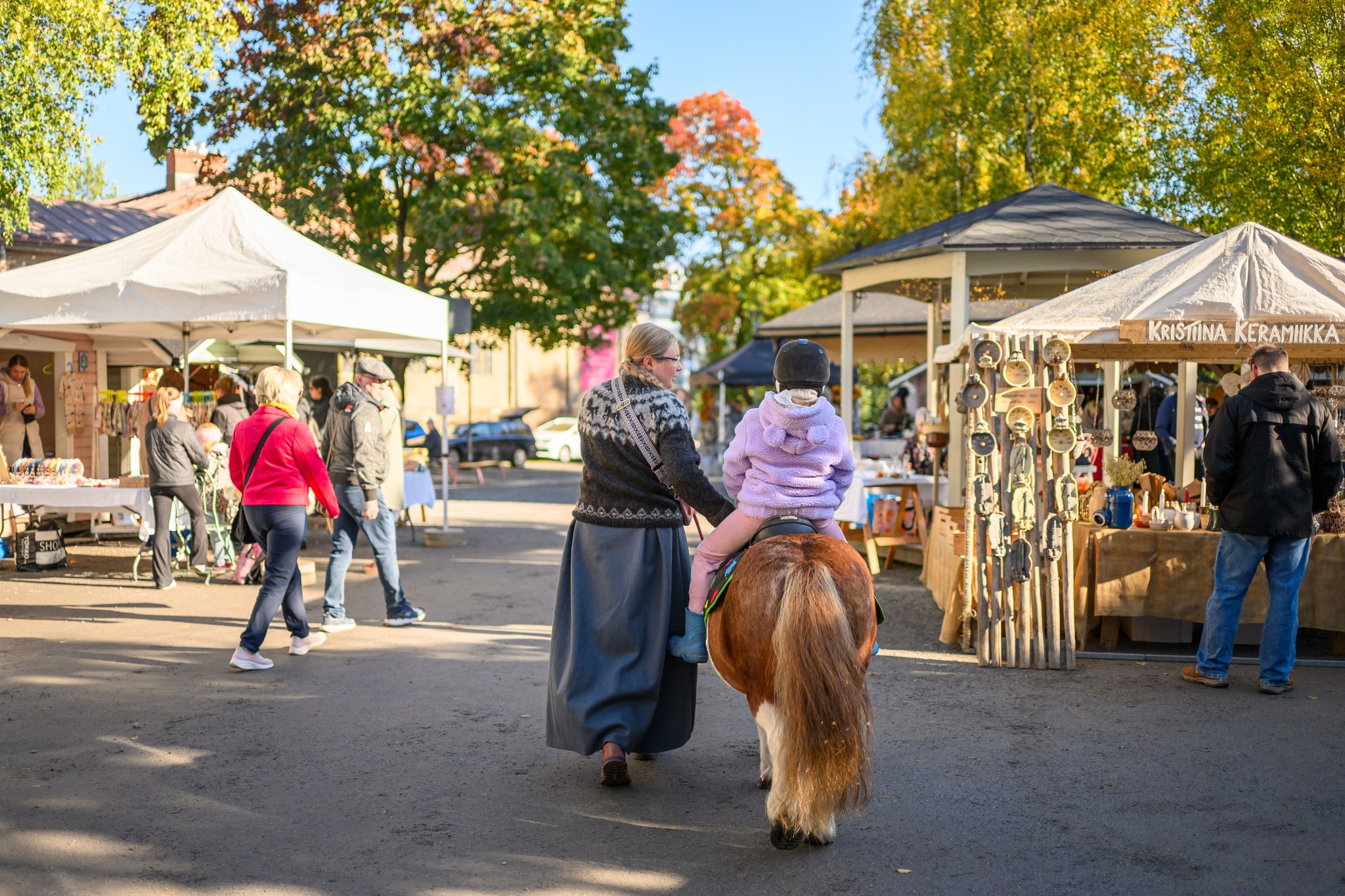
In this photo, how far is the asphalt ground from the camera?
3.95 metres

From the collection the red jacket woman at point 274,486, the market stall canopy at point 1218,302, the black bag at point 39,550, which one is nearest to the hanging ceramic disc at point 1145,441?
the market stall canopy at point 1218,302

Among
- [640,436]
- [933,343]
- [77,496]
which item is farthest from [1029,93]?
[640,436]

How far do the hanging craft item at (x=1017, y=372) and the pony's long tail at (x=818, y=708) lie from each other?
3716 millimetres

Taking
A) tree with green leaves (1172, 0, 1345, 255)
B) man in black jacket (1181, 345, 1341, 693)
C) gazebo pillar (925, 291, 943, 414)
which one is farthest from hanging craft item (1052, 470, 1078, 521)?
tree with green leaves (1172, 0, 1345, 255)

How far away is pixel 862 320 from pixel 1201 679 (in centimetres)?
1306

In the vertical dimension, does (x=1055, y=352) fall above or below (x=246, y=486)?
above

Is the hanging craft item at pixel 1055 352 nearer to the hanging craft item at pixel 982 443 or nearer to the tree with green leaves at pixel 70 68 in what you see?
the hanging craft item at pixel 982 443

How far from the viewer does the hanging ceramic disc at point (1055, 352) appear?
23.5ft

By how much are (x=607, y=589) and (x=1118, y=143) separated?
643 inches

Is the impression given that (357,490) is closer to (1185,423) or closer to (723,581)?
(723,581)

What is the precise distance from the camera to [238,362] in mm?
18547

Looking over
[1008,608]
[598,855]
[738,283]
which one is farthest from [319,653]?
[738,283]

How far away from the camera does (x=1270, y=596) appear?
6562 mm

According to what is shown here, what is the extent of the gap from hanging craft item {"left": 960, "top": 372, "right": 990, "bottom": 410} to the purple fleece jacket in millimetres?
2979
